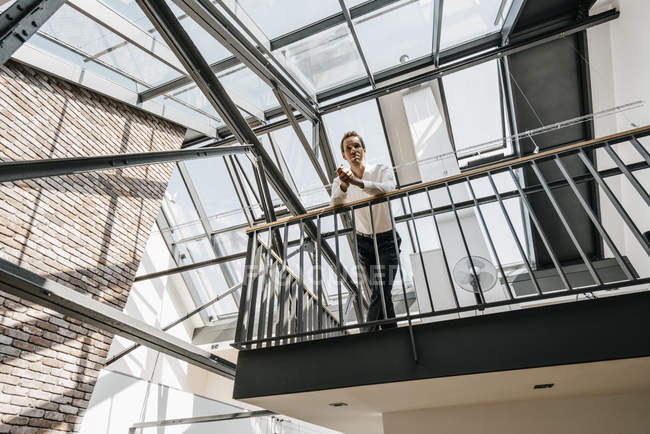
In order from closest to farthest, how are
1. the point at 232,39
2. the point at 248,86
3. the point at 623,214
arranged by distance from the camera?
the point at 623,214, the point at 232,39, the point at 248,86

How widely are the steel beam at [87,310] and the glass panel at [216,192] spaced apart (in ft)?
16.5

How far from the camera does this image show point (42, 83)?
411 cm

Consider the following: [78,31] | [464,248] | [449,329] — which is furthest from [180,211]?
[449,329]

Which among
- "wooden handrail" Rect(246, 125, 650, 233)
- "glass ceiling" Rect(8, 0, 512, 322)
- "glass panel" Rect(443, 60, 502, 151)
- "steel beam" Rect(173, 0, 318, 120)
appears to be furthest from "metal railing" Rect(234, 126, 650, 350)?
"steel beam" Rect(173, 0, 318, 120)

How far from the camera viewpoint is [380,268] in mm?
2506

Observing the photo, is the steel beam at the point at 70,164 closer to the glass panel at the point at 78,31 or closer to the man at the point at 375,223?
the man at the point at 375,223

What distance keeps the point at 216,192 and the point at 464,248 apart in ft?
16.5

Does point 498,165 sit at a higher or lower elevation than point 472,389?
higher

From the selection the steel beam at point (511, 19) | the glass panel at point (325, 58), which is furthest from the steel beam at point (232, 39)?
the steel beam at point (511, 19)

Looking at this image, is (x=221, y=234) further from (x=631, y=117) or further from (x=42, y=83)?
(x=631, y=117)

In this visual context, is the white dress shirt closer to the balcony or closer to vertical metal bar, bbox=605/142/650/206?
the balcony

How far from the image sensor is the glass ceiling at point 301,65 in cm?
455

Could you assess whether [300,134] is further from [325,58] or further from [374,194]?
[374,194]

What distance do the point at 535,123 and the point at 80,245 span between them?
6280 millimetres
